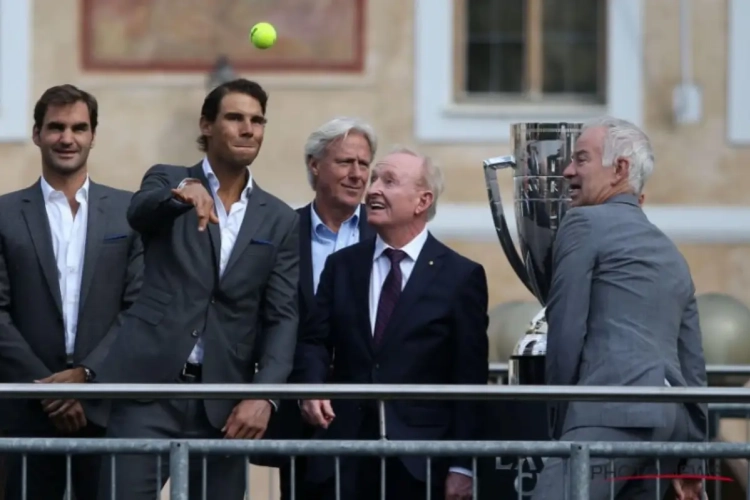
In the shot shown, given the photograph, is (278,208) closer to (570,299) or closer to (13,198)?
(13,198)

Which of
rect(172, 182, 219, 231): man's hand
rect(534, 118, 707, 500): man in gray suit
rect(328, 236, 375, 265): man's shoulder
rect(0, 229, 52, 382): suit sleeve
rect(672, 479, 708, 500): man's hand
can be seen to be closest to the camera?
rect(534, 118, 707, 500): man in gray suit

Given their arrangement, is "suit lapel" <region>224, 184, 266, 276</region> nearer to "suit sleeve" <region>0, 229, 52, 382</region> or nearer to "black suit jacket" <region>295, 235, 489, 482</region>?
"black suit jacket" <region>295, 235, 489, 482</region>

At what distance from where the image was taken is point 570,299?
6.16m

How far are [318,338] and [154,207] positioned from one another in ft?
2.46

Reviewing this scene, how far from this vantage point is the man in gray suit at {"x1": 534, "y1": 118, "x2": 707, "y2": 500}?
6164 millimetres

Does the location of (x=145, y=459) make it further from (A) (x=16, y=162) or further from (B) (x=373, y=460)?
(A) (x=16, y=162)

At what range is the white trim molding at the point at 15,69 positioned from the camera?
14227 millimetres

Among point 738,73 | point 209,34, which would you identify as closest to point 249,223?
point 209,34

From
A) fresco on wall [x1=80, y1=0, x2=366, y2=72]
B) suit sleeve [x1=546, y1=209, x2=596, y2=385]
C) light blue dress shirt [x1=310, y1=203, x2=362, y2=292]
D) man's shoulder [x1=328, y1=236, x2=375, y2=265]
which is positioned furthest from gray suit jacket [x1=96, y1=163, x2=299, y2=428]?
fresco on wall [x1=80, y1=0, x2=366, y2=72]

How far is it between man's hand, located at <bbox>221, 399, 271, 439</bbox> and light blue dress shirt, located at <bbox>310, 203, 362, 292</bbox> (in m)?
0.92

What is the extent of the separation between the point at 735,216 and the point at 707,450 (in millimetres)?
8400

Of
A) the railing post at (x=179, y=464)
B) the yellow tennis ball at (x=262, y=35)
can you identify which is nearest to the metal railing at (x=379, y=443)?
the railing post at (x=179, y=464)

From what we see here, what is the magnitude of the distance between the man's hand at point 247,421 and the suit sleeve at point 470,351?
0.59 metres

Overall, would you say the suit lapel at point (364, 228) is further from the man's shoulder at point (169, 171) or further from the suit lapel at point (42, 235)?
the suit lapel at point (42, 235)
